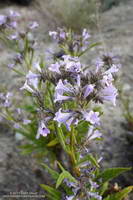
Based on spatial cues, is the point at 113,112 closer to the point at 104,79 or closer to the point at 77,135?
the point at 77,135

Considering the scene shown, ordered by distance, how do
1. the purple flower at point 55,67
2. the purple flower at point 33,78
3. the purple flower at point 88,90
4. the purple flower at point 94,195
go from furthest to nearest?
the purple flower at point 94,195 → the purple flower at point 33,78 → the purple flower at point 55,67 → the purple flower at point 88,90

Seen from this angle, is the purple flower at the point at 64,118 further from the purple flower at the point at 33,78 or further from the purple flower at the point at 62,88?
the purple flower at the point at 33,78

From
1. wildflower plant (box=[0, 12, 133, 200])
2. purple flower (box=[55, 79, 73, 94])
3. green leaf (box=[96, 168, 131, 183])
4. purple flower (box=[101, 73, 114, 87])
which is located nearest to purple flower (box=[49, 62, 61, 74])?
wildflower plant (box=[0, 12, 133, 200])

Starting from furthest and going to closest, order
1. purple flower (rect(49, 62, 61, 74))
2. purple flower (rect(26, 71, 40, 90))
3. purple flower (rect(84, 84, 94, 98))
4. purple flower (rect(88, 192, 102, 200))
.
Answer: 1. purple flower (rect(88, 192, 102, 200))
2. purple flower (rect(26, 71, 40, 90))
3. purple flower (rect(49, 62, 61, 74))
4. purple flower (rect(84, 84, 94, 98))

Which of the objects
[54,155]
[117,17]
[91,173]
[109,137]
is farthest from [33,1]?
[91,173]

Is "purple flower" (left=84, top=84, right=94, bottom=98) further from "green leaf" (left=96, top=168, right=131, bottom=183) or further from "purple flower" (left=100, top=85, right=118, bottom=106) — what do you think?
"green leaf" (left=96, top=168, right=131, bottom=183)

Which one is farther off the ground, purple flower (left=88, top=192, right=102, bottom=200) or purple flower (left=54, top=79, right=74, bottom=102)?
purple flower (left=54, top=79, right=74, bottom=102)

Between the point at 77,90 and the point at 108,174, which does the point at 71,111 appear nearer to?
the point at 77,90

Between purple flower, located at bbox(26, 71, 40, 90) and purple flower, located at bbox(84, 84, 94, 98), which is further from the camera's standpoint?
purple flower, located at bbox(26, 71, 40, 90)

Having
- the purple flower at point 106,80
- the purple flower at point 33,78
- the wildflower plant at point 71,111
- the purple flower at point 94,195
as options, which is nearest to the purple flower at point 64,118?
the wildflower plant at point 71,111
